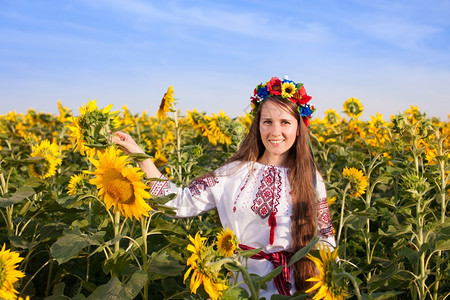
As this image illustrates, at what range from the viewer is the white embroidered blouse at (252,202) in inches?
92.4

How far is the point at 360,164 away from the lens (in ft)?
10.2

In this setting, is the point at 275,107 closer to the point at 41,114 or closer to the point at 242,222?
the point at 242,222

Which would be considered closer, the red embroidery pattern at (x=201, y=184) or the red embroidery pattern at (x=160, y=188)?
the red embroidery pattern at (x=160, y=188)

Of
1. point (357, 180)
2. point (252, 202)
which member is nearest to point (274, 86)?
point (252, 202)

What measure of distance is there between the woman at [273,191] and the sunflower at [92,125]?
361 mm

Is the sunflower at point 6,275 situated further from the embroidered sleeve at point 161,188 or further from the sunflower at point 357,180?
the sunflower at point 357,180

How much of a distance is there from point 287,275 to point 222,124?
6.56ft

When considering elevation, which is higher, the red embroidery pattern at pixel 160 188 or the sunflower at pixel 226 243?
the red embroidery pattern at pixel 160 188

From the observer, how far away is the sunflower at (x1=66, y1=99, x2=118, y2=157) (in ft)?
5.97

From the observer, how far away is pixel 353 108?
20.1 ft

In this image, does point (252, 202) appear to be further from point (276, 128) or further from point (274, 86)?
point (274, 86)

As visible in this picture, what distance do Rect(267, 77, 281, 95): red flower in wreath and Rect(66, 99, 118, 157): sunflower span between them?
93cm

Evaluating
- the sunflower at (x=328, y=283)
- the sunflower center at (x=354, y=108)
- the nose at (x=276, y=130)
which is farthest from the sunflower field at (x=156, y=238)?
the sunflower center at (x=354, y=108)

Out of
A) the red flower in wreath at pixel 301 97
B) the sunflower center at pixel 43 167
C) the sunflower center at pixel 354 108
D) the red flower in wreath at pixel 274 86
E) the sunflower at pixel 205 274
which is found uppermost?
the sunflower center at pixel 354 108
